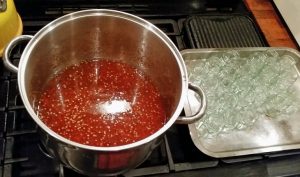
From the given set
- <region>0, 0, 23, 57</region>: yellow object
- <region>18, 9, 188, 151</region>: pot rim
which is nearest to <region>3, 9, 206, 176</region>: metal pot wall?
<region>18, 9, 188, 151</region>: pot rim

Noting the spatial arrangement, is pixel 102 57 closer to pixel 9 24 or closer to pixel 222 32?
pixel 9 24

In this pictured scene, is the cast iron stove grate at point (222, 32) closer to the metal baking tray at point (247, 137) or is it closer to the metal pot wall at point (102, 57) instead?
the metal baking tray at point (247, 137)

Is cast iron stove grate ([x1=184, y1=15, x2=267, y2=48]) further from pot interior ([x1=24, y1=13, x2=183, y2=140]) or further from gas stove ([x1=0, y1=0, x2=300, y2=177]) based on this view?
pot interior ([x1=24, y1=13, x2=183, y2=140])

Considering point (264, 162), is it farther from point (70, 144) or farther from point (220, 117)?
point (70, 144)

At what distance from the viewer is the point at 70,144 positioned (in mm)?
510

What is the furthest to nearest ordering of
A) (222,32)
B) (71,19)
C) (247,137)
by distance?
1. (222,32)
2. (247,137)
3. (71,19)

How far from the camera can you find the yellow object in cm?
72

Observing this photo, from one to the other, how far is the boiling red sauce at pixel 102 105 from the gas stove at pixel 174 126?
59 mm

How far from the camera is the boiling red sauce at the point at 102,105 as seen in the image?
2.20ft

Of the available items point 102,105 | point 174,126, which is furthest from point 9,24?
point 174,126

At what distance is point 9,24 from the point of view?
73 centimetres

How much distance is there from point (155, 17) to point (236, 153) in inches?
15.9

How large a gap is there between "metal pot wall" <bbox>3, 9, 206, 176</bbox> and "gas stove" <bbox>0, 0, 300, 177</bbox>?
0.20 feet

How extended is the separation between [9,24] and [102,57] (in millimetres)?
209
